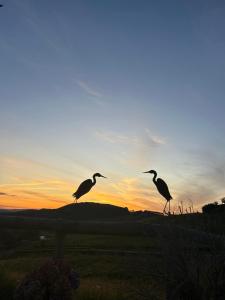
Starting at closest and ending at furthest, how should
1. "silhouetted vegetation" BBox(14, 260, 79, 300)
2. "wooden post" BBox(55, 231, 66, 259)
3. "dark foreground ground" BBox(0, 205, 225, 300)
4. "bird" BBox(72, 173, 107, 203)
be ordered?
"silhouetted vegetation" BBox(14, 260, 79, 300), "dark foreground ground" BBox(0, 205, 225, 300), "wooden post" BBox(55, 231, 66, 259), "bird" BBox(72, 173, 107, 203)

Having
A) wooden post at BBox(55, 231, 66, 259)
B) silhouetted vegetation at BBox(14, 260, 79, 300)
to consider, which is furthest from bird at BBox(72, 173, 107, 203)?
silhouetted vegetation at BBox(14, 260, 79, 300)

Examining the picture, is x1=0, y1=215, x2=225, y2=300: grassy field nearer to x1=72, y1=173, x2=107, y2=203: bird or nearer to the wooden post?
the wooden post

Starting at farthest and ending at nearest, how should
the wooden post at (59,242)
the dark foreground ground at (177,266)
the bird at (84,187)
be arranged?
1. the bird at (84,187)
2. the wooden post at (59,242)
3. the dark foreground ground at (177,266)

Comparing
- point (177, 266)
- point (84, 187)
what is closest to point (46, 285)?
point (177, 266)

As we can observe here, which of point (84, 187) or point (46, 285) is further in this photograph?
point (84, 187)

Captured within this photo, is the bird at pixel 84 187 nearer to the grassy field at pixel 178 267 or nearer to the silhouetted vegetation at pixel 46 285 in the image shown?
the grassy field at pixel 178 267

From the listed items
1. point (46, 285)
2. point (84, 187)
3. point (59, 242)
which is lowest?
point (46, 285)

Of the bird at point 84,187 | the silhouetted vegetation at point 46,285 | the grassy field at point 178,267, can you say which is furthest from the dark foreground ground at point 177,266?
the bird at point 84,187

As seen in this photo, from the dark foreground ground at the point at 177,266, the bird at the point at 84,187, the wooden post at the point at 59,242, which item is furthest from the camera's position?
the bird at the point at 84,187

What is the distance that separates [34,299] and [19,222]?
2.37m

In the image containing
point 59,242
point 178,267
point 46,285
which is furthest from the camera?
point 59,242

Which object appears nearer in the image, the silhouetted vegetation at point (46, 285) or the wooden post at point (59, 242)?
the silhouetted vegetation at point (46, 285)

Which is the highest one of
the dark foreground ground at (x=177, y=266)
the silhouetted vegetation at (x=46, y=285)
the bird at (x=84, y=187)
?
the bird at (x=84, y=187)

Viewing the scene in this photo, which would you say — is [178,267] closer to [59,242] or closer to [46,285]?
[46,285]
